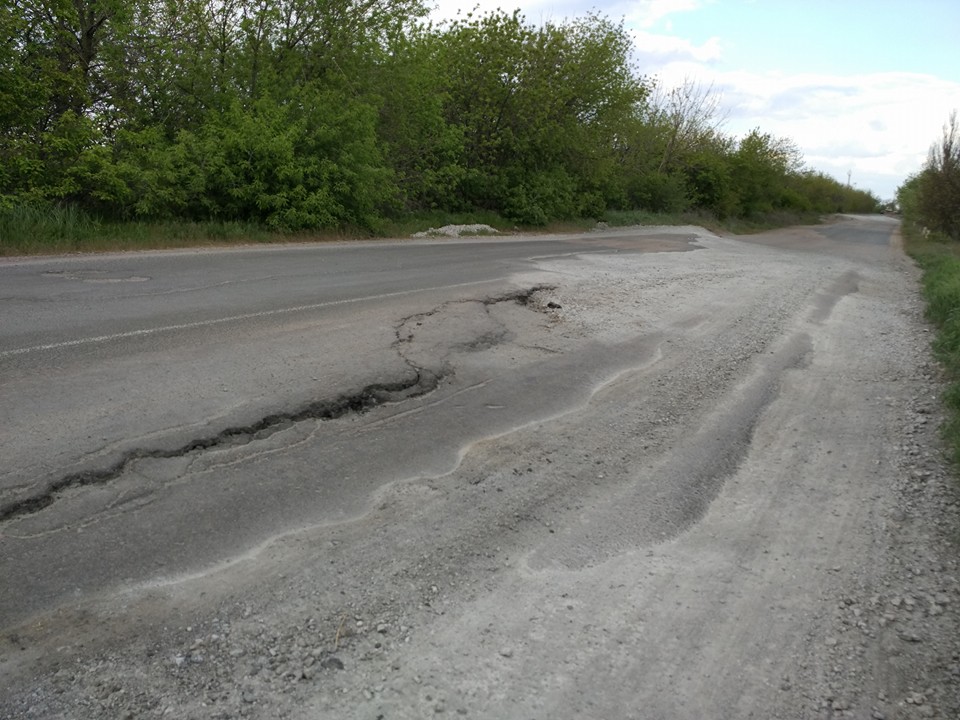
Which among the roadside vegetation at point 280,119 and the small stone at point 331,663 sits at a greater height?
the roadside vegetation at point 280,119

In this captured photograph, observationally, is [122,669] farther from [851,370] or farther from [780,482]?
[851,370]

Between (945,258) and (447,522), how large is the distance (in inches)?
931

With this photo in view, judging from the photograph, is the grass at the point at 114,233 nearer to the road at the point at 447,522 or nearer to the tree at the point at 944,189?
the road at the point at 447,522

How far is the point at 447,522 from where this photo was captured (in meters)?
3.81

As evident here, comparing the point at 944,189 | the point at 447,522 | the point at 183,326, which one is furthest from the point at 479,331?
the point at 944,189

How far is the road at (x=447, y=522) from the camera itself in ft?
8.80

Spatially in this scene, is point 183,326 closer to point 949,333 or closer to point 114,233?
point 114,233

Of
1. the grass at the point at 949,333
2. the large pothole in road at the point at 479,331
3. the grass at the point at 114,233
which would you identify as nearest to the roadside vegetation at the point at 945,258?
the grass at the point at 949,333

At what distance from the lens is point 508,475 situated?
175 inches

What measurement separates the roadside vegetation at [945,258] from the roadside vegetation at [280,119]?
1249 cm

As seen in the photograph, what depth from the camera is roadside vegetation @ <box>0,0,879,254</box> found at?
1319 cm

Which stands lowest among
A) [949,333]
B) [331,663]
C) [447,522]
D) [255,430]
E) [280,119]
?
[331,663]

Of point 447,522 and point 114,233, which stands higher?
point 114,233

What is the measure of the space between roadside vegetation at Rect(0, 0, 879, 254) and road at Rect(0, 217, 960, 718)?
22.2ft
